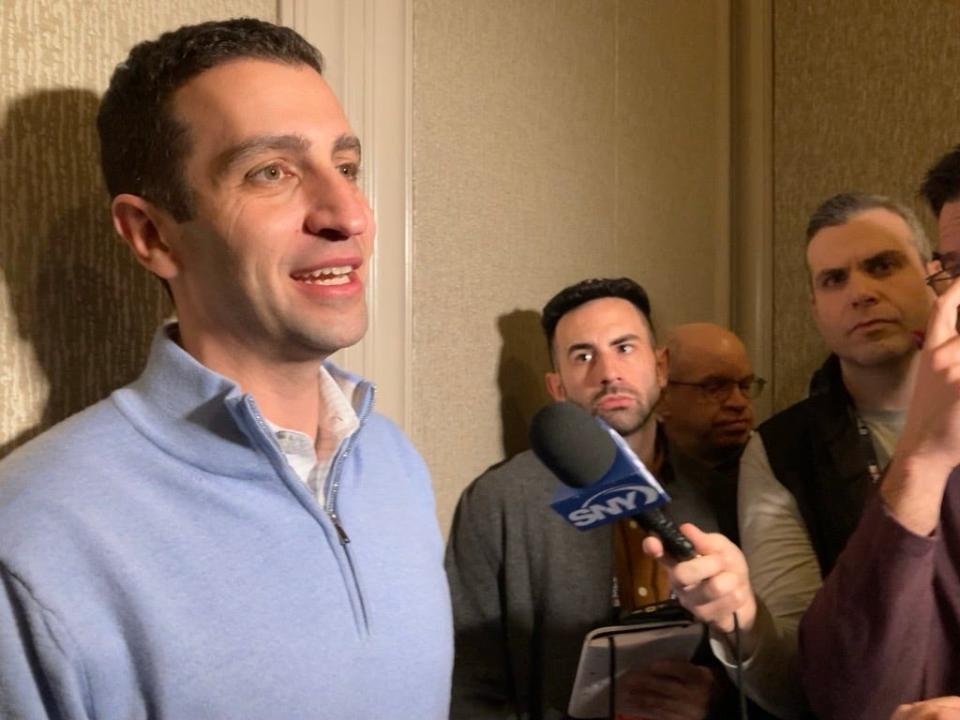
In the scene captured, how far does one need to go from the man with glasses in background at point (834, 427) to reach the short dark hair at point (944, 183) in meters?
0.10

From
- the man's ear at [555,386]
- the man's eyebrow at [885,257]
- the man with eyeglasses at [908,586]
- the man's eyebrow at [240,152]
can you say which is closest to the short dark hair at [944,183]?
the man's eyebrow at [885,257]

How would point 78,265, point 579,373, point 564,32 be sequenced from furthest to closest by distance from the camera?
point 564,32
point 579,373
point 78,265

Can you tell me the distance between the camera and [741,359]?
1.89 m

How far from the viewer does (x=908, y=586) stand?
1070mm

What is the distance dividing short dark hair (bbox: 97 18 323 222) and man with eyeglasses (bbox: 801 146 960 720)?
0.80 meters

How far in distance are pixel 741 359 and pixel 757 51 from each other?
0.96 metres

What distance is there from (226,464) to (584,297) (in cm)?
86

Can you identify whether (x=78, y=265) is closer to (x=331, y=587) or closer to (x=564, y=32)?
(x=331, y=587)

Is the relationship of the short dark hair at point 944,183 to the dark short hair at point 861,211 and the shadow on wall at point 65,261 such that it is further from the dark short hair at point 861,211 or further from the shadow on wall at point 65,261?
the shadow on wall at point 65,261

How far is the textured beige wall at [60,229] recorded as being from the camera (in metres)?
0.91

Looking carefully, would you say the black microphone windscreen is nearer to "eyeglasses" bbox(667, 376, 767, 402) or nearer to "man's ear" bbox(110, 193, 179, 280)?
"man's ear" bbox(110, 193, 179, 280)

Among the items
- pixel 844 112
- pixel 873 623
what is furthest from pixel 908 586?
pixel 844 112

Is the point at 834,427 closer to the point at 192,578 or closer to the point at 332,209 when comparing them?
the point at 332,209

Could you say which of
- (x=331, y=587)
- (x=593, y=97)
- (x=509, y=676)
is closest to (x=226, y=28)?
(x=331, y=587)
